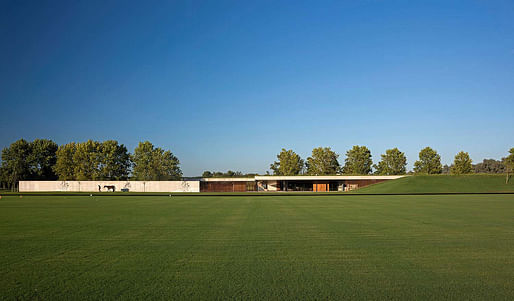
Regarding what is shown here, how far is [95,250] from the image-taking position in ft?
25.2

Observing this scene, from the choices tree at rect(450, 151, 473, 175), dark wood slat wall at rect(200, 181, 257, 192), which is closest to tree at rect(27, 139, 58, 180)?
dark wood slat wall at rect(200, 181, 257, 192)

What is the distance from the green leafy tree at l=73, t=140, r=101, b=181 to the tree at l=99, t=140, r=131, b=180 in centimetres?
90

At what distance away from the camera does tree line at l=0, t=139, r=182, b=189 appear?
82.9 meters

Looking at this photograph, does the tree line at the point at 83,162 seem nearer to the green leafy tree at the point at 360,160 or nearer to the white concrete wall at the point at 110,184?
the white concrete wall at the point at 110,184

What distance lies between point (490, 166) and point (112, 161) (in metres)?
147

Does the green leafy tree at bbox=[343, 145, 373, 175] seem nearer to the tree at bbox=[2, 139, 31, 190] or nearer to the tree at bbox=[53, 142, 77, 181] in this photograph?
the tree at bbox=[53, 142, 77, 181]

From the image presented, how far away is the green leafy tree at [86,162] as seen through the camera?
8219 cm

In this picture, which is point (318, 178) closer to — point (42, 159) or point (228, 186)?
point (228, 186)

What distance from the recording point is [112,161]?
275 ft

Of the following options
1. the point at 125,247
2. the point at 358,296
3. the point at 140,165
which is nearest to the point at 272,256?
the point at 358,296

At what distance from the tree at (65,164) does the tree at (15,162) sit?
25.9 feet

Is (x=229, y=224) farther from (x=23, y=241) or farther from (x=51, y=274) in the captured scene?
(x=51, y=274)

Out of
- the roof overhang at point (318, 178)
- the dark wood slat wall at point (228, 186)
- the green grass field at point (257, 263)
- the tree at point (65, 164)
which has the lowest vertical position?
the dark wood slat wall at point (228, 186)

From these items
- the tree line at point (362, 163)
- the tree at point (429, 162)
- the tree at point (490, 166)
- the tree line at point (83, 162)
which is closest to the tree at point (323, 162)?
the tree line at point (362, 163)
